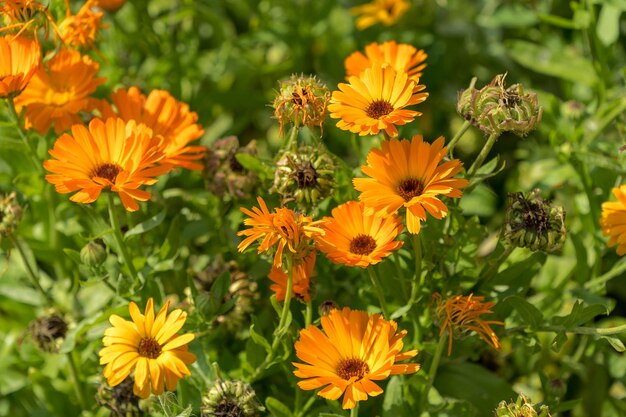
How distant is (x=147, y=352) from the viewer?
6.35ft

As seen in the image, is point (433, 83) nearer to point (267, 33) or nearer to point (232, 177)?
point (267, 33)

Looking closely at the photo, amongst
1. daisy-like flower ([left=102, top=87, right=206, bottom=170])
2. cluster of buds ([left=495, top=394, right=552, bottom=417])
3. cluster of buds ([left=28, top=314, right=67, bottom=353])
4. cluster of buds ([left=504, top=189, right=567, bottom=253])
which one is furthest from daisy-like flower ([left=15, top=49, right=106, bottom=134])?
cluster of buds ([left=495, top=394, right=552, bottom=417])

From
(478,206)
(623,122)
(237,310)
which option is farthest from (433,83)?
(237,310)

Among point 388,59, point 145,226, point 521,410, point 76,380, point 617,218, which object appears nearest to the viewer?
point 521,410

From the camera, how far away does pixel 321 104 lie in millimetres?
2117

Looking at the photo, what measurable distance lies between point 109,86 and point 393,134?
1.50 meters

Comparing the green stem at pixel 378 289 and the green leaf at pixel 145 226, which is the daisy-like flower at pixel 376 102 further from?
the green leaf at pixel 145 226

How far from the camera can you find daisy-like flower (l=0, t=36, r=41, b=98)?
86.8 inches

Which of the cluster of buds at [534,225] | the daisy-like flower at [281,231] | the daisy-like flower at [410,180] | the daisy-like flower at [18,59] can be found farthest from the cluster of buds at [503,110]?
the daisy-like flower at [18,59]

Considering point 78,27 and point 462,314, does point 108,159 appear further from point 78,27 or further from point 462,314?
point 462,314

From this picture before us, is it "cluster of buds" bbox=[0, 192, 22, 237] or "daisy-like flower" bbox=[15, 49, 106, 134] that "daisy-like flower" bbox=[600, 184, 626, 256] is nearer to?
"daisy-like flower" bbox=[15, 49, 106, 134]

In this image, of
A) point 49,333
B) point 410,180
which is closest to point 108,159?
point 49,333

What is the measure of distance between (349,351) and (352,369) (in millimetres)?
47

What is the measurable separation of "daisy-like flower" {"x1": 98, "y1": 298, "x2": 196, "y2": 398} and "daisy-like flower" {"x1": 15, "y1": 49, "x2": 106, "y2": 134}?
751 millimetres
